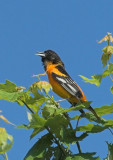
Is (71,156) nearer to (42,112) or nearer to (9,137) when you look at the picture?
(42,112)

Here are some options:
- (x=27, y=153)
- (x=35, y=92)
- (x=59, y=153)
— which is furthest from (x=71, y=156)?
(x=35, y=92)

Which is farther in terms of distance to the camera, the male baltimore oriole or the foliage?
the male baltimore oriole

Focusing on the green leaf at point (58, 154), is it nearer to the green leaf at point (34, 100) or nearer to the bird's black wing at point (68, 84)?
the green leaf at point (34, 100)

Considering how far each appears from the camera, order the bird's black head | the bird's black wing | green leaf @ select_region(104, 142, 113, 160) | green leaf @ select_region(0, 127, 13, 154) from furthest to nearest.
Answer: the bird's black head
the bird's black wing
green leaf @ select_region(104, 142, 113, 160)
green leaf @ select_region(0, 127, 13, 154)

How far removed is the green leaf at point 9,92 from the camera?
2.34 metres

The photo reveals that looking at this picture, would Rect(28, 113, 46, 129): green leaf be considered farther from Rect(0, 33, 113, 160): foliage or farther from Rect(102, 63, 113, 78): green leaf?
Rect(102, 63, 113, 78): green leaf

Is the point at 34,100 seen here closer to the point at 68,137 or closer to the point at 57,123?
the point at 57,123

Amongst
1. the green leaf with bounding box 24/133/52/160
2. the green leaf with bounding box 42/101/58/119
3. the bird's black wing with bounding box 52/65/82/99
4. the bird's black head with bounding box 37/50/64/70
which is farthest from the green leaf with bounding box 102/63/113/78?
the bird's black head with bounding box 37/50/64/70

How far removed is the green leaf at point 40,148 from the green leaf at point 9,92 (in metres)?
0.40

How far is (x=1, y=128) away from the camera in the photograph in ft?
6.79

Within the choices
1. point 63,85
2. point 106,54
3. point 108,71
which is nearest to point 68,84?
point 63,85

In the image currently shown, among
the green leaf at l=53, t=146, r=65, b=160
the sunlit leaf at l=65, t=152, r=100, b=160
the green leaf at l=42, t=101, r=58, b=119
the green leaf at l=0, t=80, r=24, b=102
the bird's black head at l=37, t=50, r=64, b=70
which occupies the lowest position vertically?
the sunlit leaf at l=65, t=152, r=100, b=160

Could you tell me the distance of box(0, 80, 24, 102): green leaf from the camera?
2.34m

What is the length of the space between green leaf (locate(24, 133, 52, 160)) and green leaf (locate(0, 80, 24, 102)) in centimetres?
40
